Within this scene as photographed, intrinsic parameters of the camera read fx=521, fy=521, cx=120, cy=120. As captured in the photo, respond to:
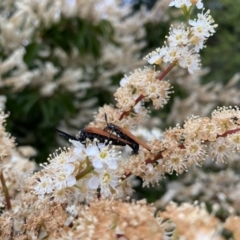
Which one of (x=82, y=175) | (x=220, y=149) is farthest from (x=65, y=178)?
(x=220, y=149)

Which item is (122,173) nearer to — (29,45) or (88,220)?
(88,220)

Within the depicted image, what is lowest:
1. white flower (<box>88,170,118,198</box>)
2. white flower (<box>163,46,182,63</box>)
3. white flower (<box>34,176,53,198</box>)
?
white flower (<box>88,170,118,198</box>)

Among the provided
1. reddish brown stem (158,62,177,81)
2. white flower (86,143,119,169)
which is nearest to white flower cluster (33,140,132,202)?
white flower (86,143,119,169)

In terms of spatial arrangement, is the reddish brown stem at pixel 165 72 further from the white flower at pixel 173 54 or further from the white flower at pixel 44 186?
the white flower at pixel 44 186

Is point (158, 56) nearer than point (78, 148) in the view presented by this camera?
No

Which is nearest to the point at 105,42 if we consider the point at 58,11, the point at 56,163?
the point at 58,11

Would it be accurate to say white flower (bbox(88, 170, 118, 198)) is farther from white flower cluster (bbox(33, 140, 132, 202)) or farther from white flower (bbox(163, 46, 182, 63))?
white flower (bbox(163, 46, 182, 63))

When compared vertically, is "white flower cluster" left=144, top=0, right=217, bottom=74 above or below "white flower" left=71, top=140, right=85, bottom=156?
above

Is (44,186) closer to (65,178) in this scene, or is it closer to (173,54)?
(65,178)
